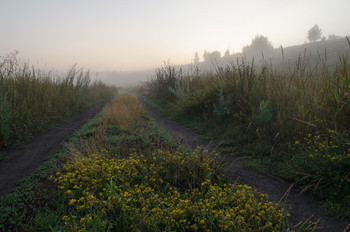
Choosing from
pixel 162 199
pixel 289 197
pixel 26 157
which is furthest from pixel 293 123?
pixel 26 157

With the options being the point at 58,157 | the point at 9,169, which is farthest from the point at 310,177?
the point at 9,169

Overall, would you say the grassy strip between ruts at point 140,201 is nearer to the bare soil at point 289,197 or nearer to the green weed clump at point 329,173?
the bare soil at point 289,197

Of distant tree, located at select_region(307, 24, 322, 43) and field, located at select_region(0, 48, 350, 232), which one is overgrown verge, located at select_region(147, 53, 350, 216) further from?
distant tree, located at select_region(307, 24, 322, 43)

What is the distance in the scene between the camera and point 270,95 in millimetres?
5102

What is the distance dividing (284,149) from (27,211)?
167 inches

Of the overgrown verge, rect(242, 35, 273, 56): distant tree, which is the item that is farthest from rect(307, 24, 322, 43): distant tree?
the overgrown verge

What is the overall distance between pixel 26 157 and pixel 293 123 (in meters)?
5.54

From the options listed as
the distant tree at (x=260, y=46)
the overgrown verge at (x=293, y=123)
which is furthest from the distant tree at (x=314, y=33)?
the overgrown verge at (x=293, y=123)

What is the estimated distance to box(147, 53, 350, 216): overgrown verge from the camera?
2.82 meters

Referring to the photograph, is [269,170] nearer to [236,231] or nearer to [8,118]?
[236,231]

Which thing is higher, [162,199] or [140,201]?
[140,201]

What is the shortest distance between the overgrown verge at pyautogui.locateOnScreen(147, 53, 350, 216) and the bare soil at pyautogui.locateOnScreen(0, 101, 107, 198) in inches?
150

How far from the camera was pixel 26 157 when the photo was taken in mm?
4160

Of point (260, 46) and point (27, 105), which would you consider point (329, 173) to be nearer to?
point (27, 105)
